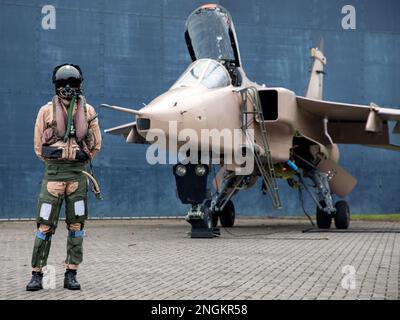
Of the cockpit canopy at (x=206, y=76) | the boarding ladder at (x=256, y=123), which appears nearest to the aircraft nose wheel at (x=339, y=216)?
the boarding ladder at (x=256, y=123)

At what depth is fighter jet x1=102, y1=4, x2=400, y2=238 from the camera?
1311 centimetres

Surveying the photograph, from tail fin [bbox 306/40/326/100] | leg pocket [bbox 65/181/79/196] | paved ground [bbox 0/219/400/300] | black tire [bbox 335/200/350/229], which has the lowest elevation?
paved ground [bbox 0/219/400/300]

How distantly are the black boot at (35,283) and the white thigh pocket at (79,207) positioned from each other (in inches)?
26.3

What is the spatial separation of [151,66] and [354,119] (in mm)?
7523

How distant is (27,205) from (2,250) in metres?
10.5

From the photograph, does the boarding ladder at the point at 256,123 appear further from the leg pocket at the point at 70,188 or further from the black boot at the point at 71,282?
the black boot at the point at 71,282

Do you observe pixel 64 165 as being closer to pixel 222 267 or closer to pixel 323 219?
pixel 222 267

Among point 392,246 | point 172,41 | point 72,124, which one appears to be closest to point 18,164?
point 172,41

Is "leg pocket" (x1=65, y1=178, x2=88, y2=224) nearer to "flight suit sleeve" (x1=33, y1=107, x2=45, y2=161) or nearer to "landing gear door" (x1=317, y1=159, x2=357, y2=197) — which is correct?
"flight suit sleeve" (x1=33, y1=107, x2=45, y2=161)

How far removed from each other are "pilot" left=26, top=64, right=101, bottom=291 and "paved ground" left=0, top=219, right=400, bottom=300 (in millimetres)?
409

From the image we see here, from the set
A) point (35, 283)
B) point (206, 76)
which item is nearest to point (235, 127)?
point (206, 76)

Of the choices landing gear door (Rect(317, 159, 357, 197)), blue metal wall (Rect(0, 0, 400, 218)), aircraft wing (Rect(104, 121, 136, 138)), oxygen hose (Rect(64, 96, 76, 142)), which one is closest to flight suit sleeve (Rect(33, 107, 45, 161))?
oxygen hose (Rect(64, 96, 76, 142))
